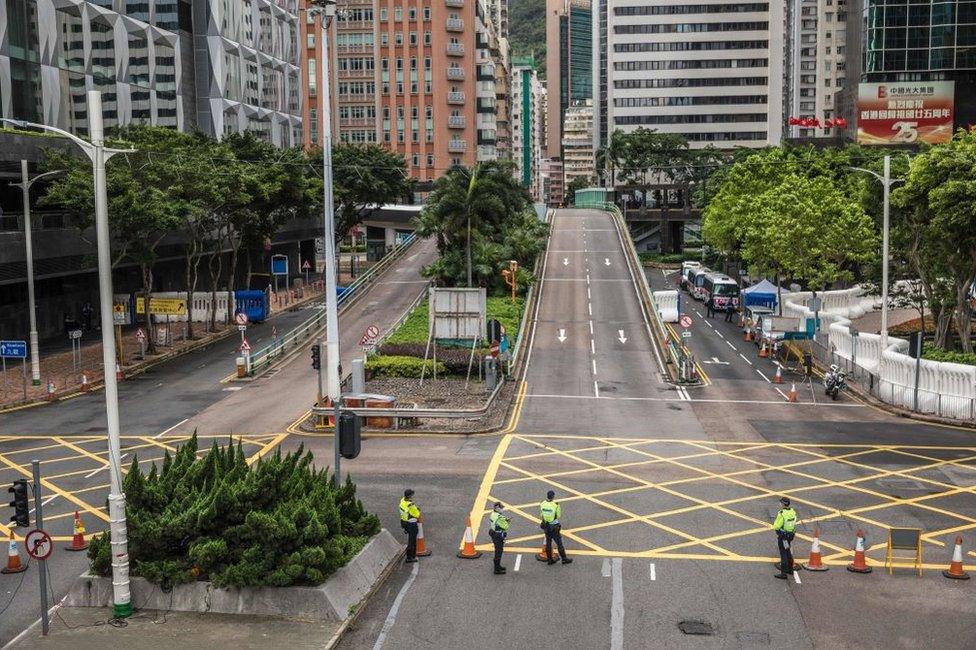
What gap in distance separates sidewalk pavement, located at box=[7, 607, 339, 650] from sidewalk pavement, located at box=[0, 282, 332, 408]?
2655 centimetres

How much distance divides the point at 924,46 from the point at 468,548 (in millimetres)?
107515

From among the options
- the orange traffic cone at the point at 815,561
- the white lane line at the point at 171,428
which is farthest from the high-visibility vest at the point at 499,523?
the white lane line at the point at 171,428

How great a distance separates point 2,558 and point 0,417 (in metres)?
19.3

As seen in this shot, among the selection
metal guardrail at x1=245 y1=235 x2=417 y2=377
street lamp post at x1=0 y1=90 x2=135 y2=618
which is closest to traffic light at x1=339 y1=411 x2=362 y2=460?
street lamp post at x1=0 y1=90 x2=135 y2=618

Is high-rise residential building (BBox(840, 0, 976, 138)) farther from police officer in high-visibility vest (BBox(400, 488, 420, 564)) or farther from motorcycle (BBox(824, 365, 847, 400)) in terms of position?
police officer in high-visibility vest (BBox(400, 488, 420, 564))

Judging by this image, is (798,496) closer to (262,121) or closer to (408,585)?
(408,585)

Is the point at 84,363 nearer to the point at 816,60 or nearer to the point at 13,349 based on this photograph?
the point at 13,349

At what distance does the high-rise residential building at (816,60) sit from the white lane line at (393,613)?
17733 centimetres

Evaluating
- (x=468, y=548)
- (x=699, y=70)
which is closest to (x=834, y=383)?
(x=468, y=548)

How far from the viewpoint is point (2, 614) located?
18922mm

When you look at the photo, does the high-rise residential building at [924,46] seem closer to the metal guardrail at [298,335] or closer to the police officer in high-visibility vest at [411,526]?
the metal guardrail at [298,335]

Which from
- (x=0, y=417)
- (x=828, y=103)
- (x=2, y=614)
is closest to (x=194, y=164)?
(x=0, y=417)

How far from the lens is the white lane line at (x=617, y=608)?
57.3ft

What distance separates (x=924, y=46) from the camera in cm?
11281
